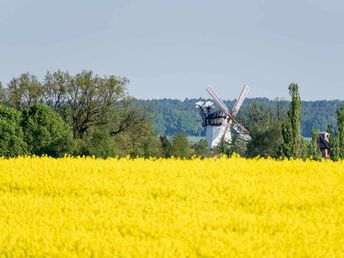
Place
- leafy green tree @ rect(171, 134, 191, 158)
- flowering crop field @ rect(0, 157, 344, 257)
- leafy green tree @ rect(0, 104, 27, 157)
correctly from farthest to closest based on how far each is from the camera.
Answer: leafy green tree @ rect(171, 134, 191, 158), leafy green tree @ rect(0, 104, 27, 157), flowering crop field @ rect(0, 157, 344, 257)

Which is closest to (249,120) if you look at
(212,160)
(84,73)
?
(84,73)

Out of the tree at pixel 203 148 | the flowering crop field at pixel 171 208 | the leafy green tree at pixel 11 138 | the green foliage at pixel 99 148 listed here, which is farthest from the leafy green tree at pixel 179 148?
the flowering crop field at pixel 171 208

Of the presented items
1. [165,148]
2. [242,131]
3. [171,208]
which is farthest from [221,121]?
[171,208]

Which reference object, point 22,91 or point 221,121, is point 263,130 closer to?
point 221,121

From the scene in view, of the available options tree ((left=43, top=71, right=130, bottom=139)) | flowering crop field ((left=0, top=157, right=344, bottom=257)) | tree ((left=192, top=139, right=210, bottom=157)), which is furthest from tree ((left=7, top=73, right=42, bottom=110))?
flowering crop field ((left=0, top=157, right=344, bottom=257))

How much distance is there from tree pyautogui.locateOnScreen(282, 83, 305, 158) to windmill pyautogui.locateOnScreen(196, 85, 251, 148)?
1720 inches

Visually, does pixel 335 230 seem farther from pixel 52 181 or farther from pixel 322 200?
pixel 52 181

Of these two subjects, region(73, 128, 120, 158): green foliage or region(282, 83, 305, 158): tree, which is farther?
region(282, 83, 305, 158): tree

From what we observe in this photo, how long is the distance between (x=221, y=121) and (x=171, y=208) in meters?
115

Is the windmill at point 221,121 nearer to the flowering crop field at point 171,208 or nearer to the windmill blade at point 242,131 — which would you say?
the windmill blade at point 242,131

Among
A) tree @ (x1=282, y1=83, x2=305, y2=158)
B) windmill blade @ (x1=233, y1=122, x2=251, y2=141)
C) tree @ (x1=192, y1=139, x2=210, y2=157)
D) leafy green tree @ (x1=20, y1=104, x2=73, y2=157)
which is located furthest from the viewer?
windmill blade @ (x1=233, y1=122, x2=251, y2=141)

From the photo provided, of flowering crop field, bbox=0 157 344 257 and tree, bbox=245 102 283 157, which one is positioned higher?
tree, bbox=245 102 283 157

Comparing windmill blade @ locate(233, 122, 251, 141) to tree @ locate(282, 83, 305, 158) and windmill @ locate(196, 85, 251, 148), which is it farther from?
tree @ locate(282, 83, 305, 158)

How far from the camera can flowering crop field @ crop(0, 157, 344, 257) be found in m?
9.20
